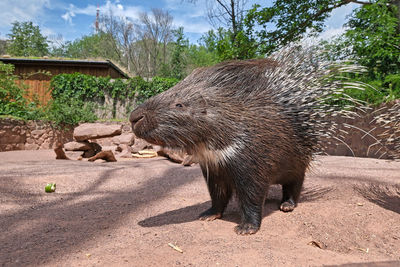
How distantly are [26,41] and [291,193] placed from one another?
148ft

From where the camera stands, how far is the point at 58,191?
3.68 meters

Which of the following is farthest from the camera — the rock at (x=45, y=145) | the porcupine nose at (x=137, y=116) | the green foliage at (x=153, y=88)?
the green foliage at (x=153, y=88)

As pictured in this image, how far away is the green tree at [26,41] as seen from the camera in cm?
3634

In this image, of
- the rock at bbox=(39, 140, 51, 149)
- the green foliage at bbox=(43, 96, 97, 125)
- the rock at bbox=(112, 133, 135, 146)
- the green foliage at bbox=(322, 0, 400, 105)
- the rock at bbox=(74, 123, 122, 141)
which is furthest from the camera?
the green foliage at bbox=(43, 96, 97, 125)

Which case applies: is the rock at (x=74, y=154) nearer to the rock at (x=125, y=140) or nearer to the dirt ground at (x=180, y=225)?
the rock at (x=125, y=140)

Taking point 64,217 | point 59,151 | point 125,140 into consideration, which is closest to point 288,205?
point 64,217

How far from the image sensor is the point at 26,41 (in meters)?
37.8

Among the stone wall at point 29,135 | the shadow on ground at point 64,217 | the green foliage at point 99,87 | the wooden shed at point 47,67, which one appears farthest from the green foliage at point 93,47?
the shadow on ground at point 64,217

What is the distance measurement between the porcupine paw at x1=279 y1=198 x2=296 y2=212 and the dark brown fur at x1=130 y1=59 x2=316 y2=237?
49cm

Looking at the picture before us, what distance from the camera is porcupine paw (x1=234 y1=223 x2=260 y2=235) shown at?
7.07ft

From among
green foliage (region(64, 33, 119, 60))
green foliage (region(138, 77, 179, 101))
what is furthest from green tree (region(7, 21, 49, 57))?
green foliage (region(138, 77, 179, 101))

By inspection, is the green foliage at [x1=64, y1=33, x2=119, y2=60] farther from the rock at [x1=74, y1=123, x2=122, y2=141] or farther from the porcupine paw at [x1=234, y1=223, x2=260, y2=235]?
the porcupine paw at [x1=234, y1=223, x2=260, y2=235]

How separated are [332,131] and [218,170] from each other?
1.23 m

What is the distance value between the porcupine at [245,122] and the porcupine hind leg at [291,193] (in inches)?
8.4
